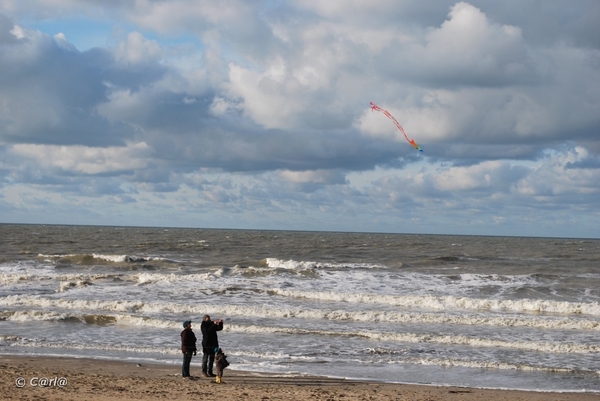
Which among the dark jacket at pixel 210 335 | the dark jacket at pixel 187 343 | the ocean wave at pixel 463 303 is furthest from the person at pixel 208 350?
the ocean wave at pixel 463 303

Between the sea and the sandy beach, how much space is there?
0.77 metres

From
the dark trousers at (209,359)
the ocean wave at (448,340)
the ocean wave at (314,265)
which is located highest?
the ocean wave at (314,265)

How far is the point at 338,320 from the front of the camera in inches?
886

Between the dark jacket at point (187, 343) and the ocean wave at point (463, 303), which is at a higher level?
the dark jacket at point (187, 343)

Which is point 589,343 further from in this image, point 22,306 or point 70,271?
point 70,271

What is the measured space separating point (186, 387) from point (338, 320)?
10393 millimetres

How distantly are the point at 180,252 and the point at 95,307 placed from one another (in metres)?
33.6

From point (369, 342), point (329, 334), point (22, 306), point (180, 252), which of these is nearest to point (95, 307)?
point (22, 306)

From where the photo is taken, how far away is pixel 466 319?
74.1 ft

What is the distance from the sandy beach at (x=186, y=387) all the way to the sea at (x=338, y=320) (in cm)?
77

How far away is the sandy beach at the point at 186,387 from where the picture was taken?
11.9 metres

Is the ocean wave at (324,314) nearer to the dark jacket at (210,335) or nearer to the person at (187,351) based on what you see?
the dark jacket at (210,335)

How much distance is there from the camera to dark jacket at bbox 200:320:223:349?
47.6 ft

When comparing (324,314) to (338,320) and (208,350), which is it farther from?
(208,350)
